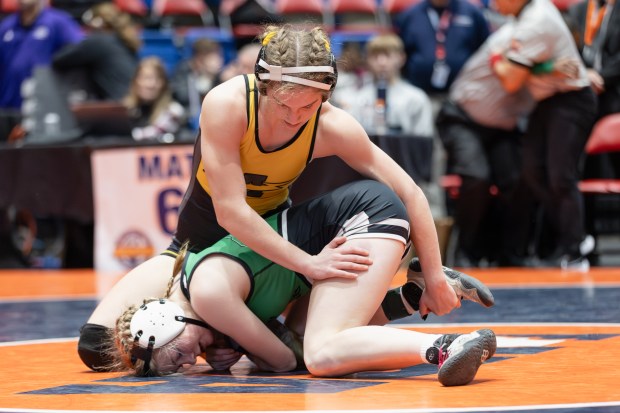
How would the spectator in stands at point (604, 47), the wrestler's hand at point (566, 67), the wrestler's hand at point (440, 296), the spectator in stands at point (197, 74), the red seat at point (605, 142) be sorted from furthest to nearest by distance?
the spectator in stands at point (197, 74) → the spectator in stands at point (604, 47) → the red seat at point (605, 142) → the wrestler's hand at point (566, 67) → the wrestler's hand at point (440, 296)

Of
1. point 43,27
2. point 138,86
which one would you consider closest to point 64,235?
point 138,86

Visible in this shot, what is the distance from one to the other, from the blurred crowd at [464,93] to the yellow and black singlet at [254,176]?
402 centimetres

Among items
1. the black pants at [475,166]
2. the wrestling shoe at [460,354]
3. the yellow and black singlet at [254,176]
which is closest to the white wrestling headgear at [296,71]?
the yellow and black singlet at [254,176]

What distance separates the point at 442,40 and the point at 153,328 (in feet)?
22.9

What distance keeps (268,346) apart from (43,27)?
7352 millimetres

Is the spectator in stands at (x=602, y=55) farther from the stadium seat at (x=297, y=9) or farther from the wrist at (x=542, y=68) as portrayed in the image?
the stadium seat at (x=297, y=9)

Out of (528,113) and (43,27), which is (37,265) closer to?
(43,27)

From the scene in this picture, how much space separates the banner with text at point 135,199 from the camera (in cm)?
812

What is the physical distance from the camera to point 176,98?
1011 centimetres

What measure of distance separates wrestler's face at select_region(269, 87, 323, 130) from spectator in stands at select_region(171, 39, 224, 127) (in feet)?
21.2

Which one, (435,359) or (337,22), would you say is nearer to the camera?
(435,359)

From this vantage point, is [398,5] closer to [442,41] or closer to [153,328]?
[442,41]

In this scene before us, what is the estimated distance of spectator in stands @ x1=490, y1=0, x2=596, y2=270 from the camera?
25.1ft

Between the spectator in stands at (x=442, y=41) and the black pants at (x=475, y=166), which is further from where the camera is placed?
the spectator in stands at (x=442, y=41)
